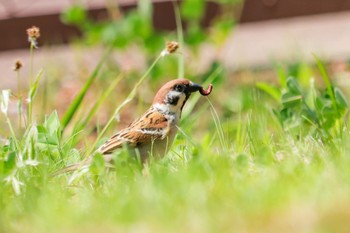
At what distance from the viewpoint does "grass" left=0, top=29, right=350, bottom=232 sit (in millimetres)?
3182

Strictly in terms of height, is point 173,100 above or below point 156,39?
above

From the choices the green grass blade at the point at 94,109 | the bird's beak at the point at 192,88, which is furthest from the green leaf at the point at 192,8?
the bird's beak at the point at 192,88

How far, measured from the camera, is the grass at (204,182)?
10.4ft

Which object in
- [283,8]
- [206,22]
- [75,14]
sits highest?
[75,14]

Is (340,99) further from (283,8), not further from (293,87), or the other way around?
(283,8)

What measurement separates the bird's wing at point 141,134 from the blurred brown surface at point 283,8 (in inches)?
155

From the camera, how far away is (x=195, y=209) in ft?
10.8

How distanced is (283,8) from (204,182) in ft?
15.8

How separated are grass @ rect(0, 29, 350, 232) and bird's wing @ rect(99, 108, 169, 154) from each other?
0.41 ft

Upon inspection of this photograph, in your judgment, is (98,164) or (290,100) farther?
(290,100)

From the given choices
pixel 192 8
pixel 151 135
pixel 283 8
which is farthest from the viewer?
pixel 283 8

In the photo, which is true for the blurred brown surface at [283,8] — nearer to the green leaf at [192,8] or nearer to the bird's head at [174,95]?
the green leaf at [192,8]

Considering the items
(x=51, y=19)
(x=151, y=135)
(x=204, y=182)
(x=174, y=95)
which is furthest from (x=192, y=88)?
(x=51, y=19)

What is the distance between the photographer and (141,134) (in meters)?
4.36
